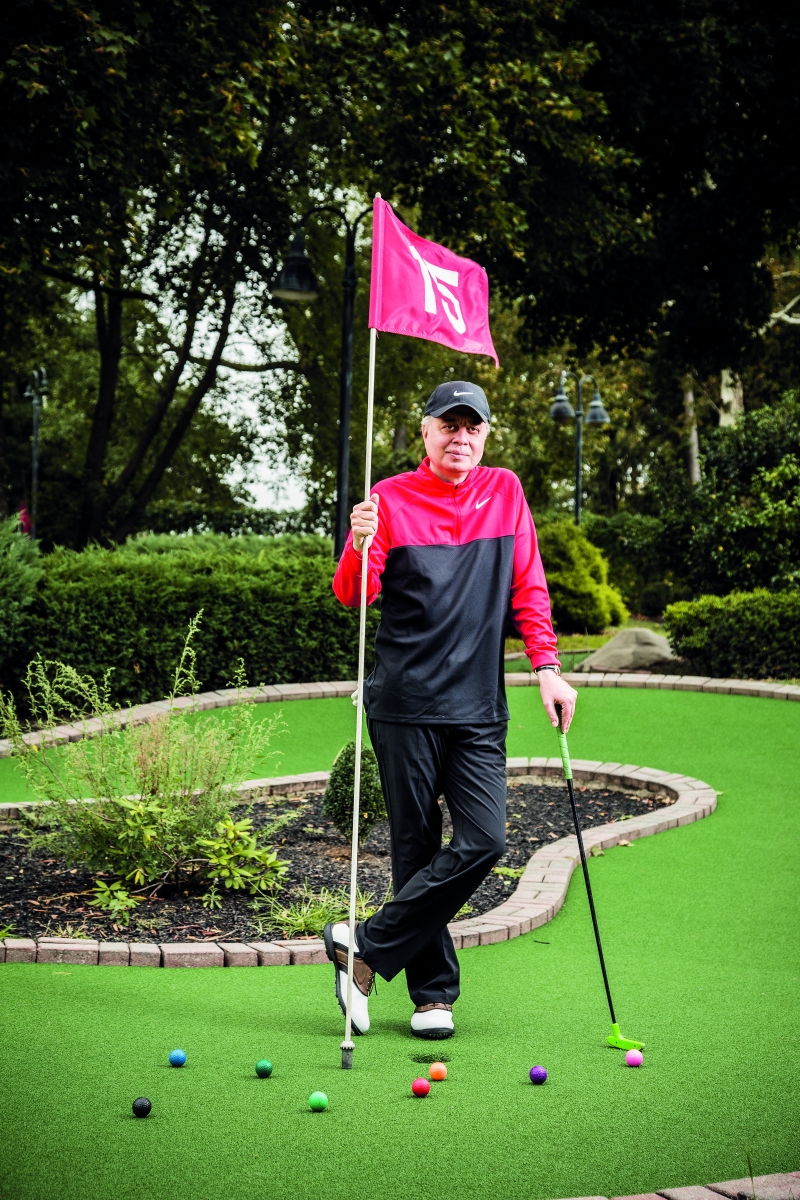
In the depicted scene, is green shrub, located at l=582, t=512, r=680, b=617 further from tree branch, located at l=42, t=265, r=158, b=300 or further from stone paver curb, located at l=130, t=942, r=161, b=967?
stone paver curb, located at l=130, t=942, r=161, b=967

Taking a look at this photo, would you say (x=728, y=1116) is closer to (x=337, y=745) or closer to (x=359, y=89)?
(x=337, y=745)

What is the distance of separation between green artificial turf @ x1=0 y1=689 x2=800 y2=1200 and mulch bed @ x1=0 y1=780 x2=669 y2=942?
506 millimetres

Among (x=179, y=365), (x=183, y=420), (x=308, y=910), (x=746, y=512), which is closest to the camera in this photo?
(x=308, y=910)

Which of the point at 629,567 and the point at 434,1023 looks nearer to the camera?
the point at 434,1023

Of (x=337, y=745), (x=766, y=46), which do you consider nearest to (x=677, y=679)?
(x=337, y=745)

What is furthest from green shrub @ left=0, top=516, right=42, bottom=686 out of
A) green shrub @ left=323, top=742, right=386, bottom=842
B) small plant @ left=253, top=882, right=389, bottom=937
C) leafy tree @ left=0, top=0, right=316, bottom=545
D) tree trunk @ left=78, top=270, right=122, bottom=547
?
tree trunk @ left=78, top=270, right=122, bottom=547

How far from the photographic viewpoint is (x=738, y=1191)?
Result: 105 inches

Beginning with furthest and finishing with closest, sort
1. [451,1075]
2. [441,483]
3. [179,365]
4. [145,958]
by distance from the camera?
[179,365] < [145,958] < [441,483] < [451,1075]

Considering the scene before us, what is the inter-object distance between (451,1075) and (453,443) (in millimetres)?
1898

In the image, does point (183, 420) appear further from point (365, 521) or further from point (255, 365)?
point (365, 521)

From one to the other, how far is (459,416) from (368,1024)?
6.41 feet

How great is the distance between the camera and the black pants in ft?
→ 12.3

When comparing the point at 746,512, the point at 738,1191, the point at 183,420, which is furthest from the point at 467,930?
the point at 183,420

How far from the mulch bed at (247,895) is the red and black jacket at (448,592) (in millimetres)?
1860
